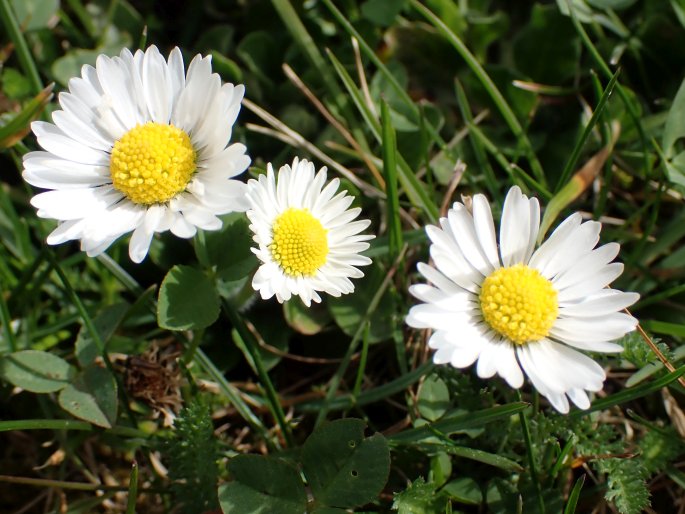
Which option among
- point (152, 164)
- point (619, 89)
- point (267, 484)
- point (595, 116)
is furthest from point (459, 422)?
point (619, 89)

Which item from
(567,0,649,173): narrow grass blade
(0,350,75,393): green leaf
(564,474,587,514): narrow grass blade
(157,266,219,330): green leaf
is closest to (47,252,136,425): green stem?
(0,350,75,393): green leaf

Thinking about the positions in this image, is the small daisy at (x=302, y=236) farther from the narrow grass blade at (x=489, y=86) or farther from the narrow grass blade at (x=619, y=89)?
the narrow grass blade at (x=619, y=89)

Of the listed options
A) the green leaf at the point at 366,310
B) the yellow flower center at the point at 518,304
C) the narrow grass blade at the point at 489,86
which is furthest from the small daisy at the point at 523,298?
the narrow grass blade at the point at 489,86

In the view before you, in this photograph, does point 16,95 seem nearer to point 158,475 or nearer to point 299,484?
point 158,475

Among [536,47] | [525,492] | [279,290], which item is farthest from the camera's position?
[536,47]

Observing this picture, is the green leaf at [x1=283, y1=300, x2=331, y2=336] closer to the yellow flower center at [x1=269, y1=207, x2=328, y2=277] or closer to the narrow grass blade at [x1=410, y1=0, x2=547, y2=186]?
the yellow flower center at [x1=269, y1=207, x2=328, y2=277]

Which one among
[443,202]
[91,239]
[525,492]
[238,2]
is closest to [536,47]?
[443,202]
